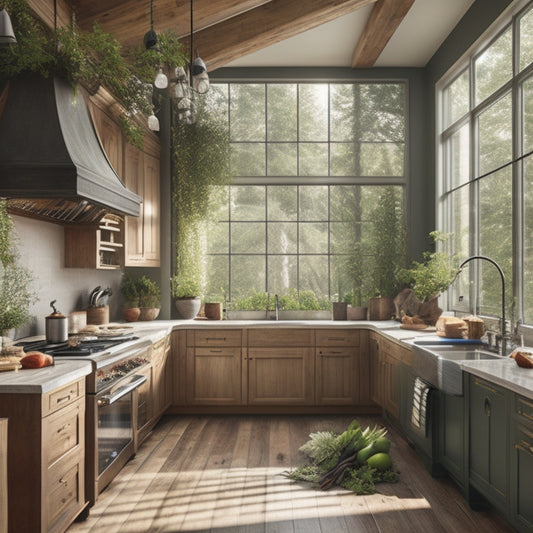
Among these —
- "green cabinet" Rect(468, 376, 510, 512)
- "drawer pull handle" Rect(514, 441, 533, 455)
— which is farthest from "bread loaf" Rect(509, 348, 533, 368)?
"drawer pull handle" Rect(514, 441, 533, 455)

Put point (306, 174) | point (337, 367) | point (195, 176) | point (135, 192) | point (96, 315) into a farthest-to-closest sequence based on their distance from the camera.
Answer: point (306, 174), point (195, 176), point (337, 367), point (135, 192), point (96, 315)

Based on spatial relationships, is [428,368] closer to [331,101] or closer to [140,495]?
[140,495]

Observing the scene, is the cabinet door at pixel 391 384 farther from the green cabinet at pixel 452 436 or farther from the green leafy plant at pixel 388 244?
the green leafy plant at pixel 388 244

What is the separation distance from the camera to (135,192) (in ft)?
16.1

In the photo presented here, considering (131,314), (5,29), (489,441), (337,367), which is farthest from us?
(131,314)

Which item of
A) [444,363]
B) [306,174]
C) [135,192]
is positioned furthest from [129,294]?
[444,363]

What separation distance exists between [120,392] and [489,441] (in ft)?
7.00

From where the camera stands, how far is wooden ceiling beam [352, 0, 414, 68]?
4290 millimetres

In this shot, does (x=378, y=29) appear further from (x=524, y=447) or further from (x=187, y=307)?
(x=524, y=447)

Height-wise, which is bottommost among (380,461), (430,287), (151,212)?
(380,461)

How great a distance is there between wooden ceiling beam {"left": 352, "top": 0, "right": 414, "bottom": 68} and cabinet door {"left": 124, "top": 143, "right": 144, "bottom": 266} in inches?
95.7

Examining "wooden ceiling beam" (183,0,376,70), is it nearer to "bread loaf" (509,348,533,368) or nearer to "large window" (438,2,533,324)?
Answer: "large window" (438,2,533,324)

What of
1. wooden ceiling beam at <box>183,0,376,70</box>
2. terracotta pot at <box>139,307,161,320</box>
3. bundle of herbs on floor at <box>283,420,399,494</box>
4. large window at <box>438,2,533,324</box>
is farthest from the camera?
terracotta pot at <box>139,307,161,320</box>

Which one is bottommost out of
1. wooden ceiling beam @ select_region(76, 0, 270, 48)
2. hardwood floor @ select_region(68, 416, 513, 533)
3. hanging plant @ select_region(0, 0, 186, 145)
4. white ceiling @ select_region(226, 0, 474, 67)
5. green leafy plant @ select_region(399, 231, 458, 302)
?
hardwood floor @ select_region(68, 416, 513, 533)
